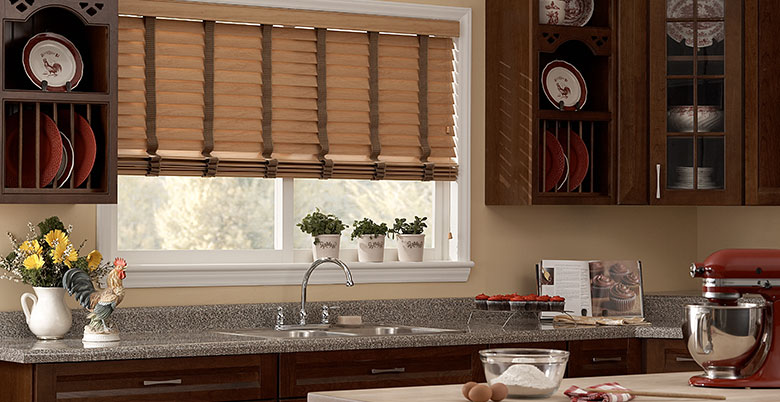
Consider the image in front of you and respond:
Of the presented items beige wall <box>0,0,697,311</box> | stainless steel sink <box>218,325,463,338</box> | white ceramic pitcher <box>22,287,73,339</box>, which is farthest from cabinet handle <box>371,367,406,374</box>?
white ceramic pitcher <box>22,287,73,339</box>

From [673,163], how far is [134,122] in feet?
6.93

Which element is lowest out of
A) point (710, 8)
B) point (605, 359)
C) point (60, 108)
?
point (605, 359)

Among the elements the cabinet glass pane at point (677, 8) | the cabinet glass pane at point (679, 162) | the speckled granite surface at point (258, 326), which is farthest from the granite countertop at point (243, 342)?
the cabinet glass pane at point (677, 8)

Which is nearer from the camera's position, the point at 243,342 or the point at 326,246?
the point at 243,342

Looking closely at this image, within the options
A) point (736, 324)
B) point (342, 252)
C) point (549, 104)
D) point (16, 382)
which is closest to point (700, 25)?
point (549, 104)

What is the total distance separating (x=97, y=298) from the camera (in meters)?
3.70

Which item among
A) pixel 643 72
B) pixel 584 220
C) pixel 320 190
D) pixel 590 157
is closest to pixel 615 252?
pixel 584 220

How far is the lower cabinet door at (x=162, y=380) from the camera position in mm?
3383

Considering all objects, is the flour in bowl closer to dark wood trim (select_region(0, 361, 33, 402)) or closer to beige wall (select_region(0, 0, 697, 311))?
dark wood trim (select_region(0, 361, 33, 402))

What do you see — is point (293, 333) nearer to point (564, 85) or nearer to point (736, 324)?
point (564, 85)

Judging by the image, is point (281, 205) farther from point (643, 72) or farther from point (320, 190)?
point (643, 72)

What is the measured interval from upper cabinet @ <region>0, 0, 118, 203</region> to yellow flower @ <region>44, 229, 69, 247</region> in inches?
4.4

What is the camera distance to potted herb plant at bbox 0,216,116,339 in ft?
12.3

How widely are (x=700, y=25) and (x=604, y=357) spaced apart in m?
1.39
